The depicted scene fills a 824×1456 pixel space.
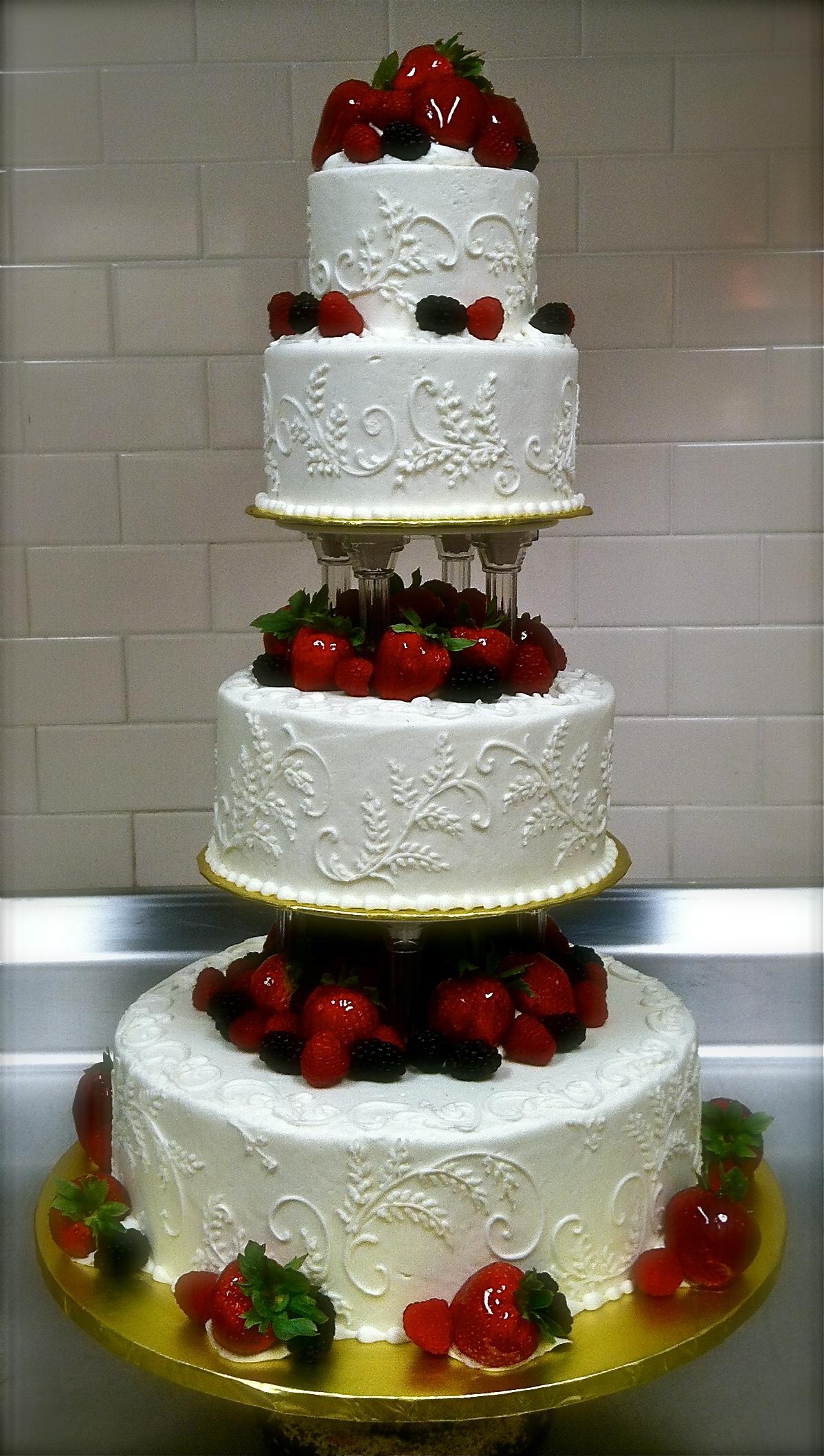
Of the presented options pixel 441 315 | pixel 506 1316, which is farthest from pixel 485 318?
pixel 506 1316

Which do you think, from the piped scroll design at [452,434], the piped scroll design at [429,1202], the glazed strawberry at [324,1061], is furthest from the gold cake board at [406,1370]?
the piped scroll design at [452,434]

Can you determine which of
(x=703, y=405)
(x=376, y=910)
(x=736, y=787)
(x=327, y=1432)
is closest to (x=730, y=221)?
(x=703, y=405)

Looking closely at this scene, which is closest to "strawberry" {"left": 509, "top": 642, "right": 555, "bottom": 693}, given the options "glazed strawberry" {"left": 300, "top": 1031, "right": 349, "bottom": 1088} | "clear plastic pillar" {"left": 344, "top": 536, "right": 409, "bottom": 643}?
"clear plastic pillar" {"left": 344, "top": 536, "right": 409, "bottom": 643}

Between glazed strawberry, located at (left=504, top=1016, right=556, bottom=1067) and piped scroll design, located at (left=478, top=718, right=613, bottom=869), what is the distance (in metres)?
0.21

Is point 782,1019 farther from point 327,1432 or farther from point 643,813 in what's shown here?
Result: point 327,1432

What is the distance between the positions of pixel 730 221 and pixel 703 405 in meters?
0.35

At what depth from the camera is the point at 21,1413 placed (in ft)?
6.98

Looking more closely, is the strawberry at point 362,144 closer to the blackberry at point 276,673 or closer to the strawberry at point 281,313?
the strawberry at point 281,313

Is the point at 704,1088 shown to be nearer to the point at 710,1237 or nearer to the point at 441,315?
the point at 710,1237

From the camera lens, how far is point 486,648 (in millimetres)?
1944

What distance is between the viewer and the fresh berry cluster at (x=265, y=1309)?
5.79 ft

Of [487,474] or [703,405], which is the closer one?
[487,474]

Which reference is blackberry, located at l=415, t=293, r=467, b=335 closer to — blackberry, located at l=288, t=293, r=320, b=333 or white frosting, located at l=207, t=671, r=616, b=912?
blackberry, located at l=288, t=293, r=320, b=333

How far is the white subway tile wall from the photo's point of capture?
286 cm
